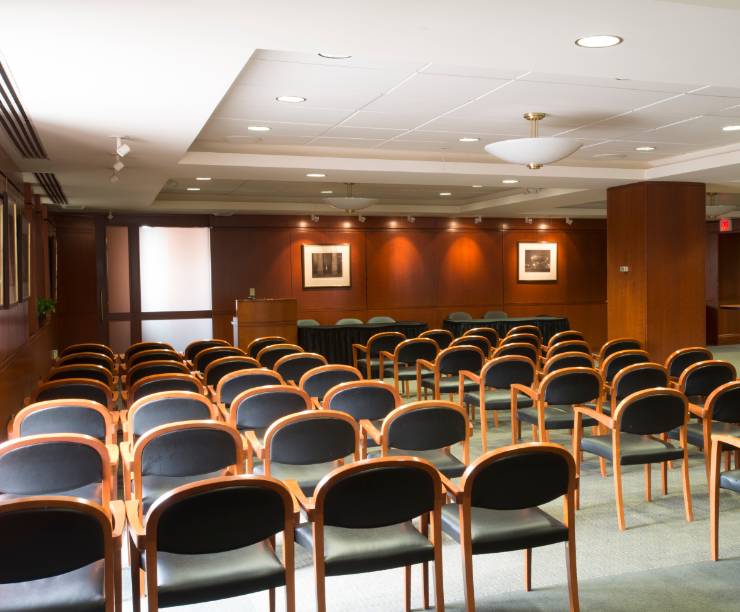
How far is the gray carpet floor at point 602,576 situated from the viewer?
387cm

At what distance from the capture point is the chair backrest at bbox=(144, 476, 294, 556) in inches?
111

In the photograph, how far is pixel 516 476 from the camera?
3393 mm

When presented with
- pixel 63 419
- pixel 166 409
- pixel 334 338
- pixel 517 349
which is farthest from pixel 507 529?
pixel 334 338

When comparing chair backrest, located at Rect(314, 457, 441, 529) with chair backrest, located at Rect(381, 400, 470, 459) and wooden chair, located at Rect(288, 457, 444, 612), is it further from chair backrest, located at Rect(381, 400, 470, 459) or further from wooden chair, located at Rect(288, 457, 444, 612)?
chair backrest, located at Rect(381, 400, 470, 459)

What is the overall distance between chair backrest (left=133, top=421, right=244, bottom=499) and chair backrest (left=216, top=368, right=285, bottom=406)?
2.26 meters

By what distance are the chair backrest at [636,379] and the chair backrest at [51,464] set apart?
411 cm

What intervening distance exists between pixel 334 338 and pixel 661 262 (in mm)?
5484

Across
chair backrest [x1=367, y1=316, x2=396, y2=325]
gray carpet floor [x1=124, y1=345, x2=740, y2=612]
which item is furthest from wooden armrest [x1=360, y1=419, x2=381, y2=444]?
chair backrest [x1=367, y1=316, x2=396, y2=325]

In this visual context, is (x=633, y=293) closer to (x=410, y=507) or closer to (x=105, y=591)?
(x=410, y=507)

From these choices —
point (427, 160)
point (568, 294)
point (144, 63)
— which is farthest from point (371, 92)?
point (568, 294)

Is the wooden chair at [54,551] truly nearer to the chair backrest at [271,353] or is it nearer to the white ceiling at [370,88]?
the white ceiling at [370,88]

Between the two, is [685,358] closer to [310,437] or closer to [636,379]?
[636,379]

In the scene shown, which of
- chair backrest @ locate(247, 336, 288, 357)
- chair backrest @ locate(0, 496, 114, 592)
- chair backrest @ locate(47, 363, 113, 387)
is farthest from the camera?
chair backrest @ locate(247, 336, 288, 357)

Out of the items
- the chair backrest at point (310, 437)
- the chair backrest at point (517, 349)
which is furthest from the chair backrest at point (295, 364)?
the chair backrest at point (310, 437)
